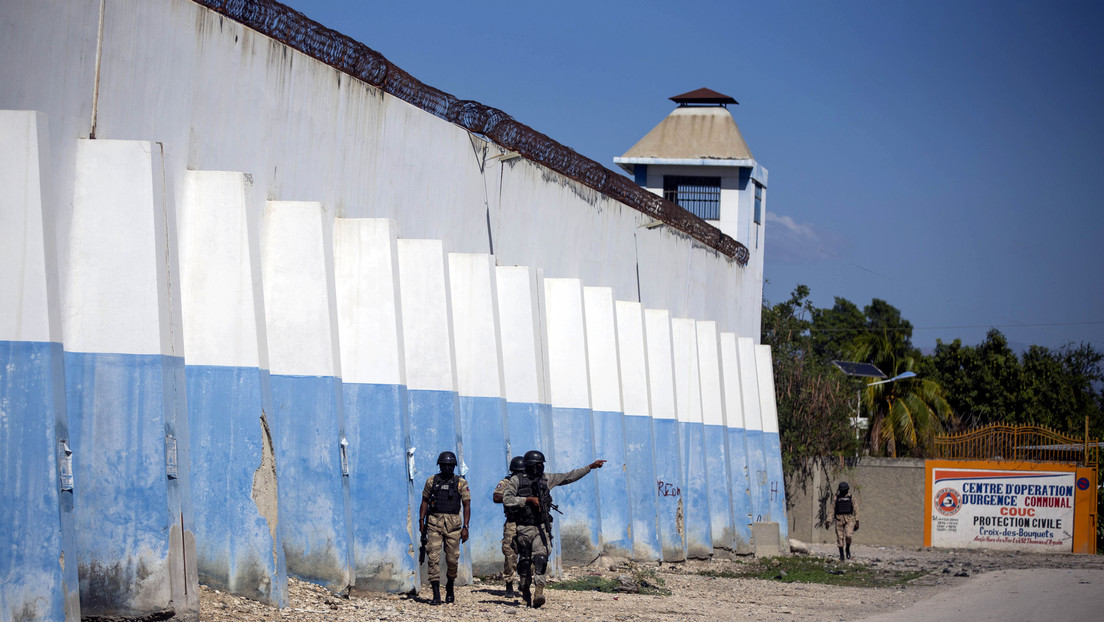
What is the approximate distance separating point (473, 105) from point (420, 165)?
189cm

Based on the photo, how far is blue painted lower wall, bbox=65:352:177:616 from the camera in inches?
348

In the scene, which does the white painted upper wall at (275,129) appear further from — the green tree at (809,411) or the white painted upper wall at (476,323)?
the green tree at (809,411)

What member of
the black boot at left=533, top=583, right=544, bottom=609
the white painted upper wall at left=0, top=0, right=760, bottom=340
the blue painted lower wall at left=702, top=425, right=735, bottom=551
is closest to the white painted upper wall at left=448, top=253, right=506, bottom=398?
the white painted upper wall at left=0, top=0, right=760, bottom=340

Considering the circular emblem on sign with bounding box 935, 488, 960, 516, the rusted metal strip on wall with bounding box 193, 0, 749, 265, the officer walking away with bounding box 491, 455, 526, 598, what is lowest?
the circular emblem on sign with bounding box 935, 488, 960, 516

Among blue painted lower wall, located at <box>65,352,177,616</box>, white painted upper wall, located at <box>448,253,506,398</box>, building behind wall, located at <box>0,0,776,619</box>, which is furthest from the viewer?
white painted upper wall, located at <box>448,253,506,398</box>

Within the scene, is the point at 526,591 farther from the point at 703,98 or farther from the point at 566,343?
the point at 703,98

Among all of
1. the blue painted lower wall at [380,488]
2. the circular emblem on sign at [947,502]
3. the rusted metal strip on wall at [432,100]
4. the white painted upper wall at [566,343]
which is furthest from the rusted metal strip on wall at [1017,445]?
the blue painted lower wall at [380,488]

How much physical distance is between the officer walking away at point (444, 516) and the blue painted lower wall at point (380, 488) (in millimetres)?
342

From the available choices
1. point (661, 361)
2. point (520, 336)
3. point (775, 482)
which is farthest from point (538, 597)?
point (775, 482)

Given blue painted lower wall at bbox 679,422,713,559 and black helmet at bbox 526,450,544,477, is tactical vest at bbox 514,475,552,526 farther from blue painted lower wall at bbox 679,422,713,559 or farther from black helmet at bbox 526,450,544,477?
blue painted lower wall at bbox 679,422,713,559

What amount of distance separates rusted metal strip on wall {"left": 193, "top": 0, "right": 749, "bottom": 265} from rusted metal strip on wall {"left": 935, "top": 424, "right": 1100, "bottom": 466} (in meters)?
8.29

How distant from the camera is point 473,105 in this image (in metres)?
16.8

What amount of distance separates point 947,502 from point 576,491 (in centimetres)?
1307

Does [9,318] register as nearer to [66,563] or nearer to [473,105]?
[66,563]
